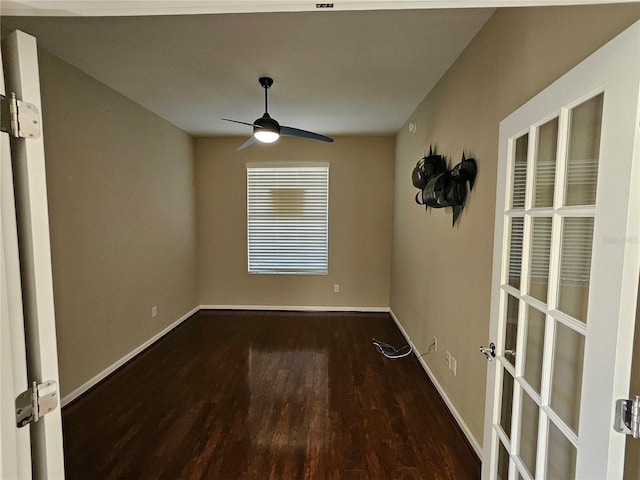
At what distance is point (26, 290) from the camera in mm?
799

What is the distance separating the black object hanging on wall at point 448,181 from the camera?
2.03 metres

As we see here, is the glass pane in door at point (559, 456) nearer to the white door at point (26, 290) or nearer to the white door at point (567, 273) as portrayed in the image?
the white door at point (567, 273)

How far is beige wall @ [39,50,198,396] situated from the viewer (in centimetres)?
234

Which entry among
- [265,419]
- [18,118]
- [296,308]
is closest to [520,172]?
[18,118]

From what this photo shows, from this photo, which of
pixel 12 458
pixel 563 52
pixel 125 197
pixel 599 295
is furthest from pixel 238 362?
pixel 563 52

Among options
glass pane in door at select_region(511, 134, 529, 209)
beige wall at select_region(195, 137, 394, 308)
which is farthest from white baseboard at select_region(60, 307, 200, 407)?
glass pane in door at select_region(511, 134, 529, 209)

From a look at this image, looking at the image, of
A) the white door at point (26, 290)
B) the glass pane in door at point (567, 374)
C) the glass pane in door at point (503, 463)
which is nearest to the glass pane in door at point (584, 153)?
the glass pane in door at point (567, 374)

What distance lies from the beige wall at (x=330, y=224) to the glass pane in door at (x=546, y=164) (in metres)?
3.43

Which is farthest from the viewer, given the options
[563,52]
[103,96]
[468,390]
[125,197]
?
[125,197]

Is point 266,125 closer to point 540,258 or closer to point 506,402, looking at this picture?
point 540,258

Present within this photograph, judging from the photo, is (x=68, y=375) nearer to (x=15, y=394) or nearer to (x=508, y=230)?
(x=15, y=394)

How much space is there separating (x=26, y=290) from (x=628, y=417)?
157cm

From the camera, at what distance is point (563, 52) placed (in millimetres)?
1212

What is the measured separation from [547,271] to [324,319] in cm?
352
